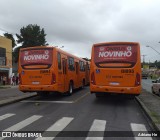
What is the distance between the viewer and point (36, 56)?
17.5 m

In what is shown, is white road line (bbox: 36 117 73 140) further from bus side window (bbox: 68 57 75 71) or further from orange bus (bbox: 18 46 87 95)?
bus side window (bbox: 68 57 75 71)

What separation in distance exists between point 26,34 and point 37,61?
73779 mm

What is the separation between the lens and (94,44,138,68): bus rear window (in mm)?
15500

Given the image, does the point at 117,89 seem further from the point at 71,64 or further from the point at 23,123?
the point at 71,64

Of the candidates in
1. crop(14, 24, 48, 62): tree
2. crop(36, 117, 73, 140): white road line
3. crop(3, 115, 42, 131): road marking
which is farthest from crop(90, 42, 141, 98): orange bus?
crop(14, 24, 48, 62): tree

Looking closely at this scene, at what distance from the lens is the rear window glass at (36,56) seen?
17266mm

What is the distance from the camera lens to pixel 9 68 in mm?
52500

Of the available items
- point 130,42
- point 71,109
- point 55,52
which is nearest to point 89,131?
point 71,109

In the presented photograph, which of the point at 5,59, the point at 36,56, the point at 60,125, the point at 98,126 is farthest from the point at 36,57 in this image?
the point at 5,59

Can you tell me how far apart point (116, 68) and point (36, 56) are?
4.96 m

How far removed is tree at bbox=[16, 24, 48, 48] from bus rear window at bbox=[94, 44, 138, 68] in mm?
74767

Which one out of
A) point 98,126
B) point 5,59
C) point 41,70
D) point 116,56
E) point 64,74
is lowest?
point 98,126

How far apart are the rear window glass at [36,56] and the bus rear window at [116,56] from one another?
9.46 ft

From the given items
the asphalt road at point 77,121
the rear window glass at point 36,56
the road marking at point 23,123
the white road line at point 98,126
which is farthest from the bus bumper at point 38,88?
the white road line at point 98,126
